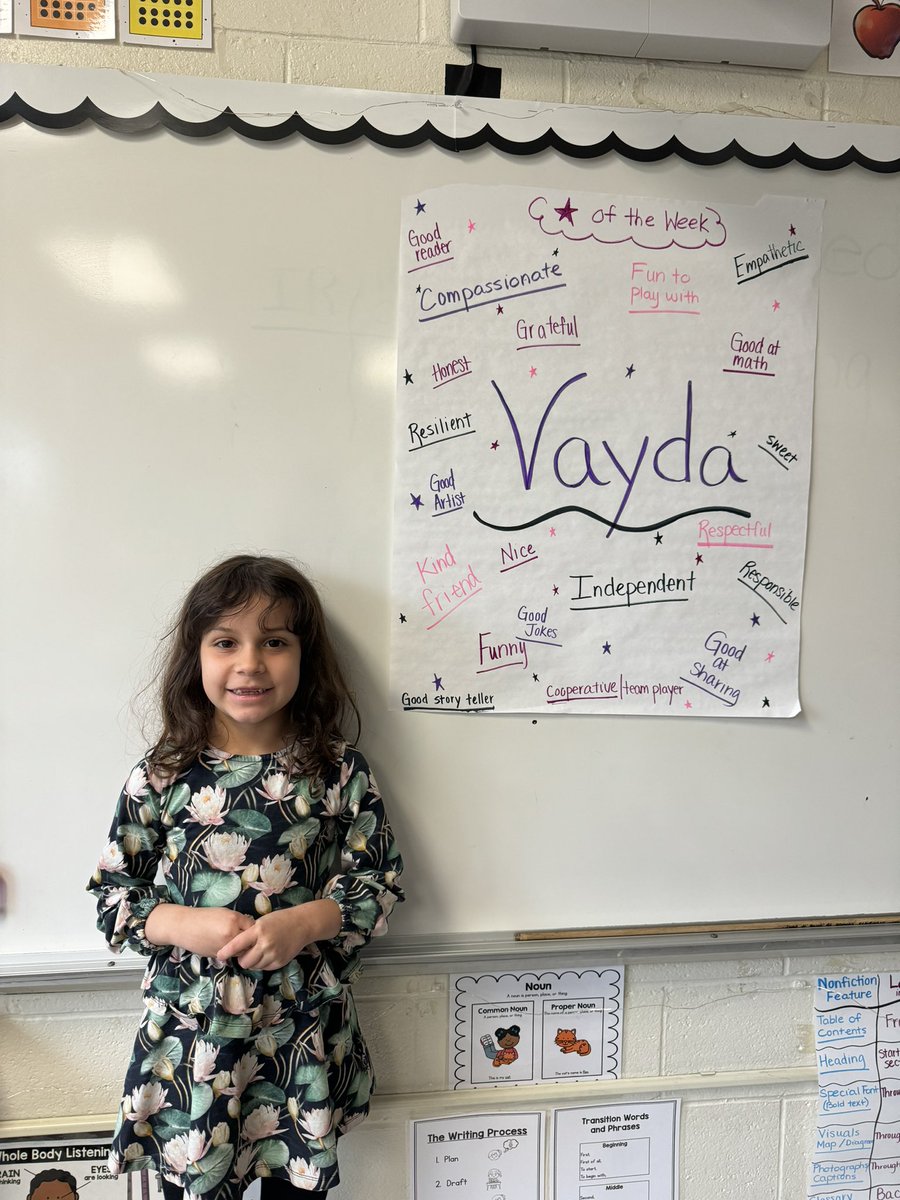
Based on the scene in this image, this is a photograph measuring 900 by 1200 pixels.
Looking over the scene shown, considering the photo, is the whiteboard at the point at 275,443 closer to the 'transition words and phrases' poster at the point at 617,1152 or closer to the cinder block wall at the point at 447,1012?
the cinder block wall at the point at 447,1012

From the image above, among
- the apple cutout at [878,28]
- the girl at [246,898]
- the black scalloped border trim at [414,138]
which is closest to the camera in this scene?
the girl at [246,898]

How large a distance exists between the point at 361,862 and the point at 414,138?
3.27 ft

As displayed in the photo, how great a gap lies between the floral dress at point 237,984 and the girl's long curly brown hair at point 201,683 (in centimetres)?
3

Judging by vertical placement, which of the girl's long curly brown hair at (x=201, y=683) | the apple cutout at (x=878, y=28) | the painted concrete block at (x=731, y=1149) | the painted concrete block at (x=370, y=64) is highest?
the apple cutout at (x=878, y=28)

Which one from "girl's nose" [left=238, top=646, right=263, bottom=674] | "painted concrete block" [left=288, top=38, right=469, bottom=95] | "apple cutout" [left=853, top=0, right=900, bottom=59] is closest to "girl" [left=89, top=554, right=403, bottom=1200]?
"girl's nose" [left=238, top=646, right=263, bottom=674]

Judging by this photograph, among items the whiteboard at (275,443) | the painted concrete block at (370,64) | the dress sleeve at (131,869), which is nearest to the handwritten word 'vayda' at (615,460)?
the whiteboard at (275,443)

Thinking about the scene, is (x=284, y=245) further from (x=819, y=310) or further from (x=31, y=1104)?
(x=31, y=1104)

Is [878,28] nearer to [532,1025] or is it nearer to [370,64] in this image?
[370,64]

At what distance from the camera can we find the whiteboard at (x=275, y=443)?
3.76 feet

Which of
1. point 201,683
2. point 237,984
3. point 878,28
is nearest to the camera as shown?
point 237,984

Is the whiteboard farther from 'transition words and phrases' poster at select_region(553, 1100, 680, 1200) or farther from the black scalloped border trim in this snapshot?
'transition words and phrases' poster at select_region(553, 1100, 680, 1200)

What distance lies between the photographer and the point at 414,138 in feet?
3.84

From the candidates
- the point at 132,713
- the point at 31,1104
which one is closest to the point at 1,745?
the point at 132,713

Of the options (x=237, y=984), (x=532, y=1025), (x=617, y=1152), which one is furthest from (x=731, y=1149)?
(x=237, y=984)
